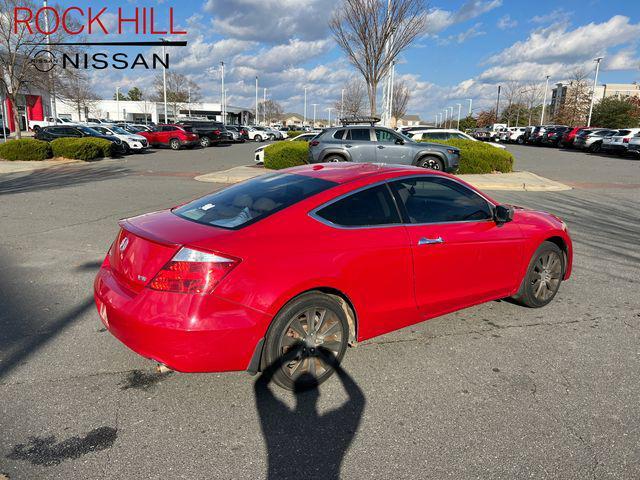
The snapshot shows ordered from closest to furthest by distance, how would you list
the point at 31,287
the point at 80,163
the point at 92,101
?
the point at 31,287 → the point at 80,163 → the point at 92,101

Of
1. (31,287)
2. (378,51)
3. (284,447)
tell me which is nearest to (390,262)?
(284,447)

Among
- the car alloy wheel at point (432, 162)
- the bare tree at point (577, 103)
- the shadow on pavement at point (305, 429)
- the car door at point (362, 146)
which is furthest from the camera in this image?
the bare tree at point (577, 103)

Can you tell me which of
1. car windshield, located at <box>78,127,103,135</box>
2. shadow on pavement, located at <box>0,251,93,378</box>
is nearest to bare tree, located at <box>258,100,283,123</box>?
car windshield, located at <box>78,127,103,135</box>

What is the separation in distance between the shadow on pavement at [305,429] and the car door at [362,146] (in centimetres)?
1217

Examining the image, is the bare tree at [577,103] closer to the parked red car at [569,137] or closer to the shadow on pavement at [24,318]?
the parked red car at [569,137]

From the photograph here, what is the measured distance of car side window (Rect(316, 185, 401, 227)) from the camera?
328cm

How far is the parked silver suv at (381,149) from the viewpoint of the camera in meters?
14.8

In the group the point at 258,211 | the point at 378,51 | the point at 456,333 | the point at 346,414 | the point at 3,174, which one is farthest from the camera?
the point at 378,51

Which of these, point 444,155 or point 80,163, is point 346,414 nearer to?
point 444,155

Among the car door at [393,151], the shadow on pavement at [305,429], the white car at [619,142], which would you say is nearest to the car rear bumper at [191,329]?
the shadow on pavement at [305,429]

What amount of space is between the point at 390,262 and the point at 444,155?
1224 cm

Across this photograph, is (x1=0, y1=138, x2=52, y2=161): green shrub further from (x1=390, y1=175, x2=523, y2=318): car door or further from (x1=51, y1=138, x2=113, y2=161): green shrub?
(x1=390, y1=175, x2=523, y2=318): car door

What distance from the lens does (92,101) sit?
66.2 metres

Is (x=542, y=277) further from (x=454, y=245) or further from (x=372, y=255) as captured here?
(x=372, y=255)
